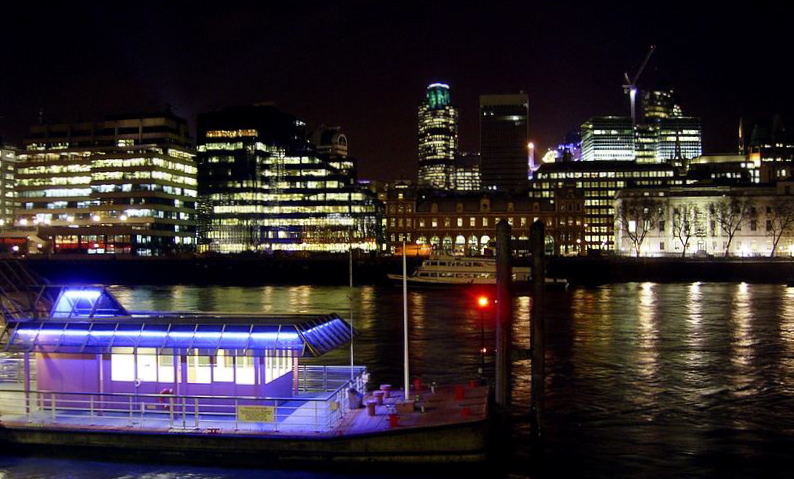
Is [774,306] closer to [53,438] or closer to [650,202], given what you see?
[53,438]

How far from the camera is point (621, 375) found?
1678 inches

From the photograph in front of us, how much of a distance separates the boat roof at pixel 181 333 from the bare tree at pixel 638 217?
152 meters

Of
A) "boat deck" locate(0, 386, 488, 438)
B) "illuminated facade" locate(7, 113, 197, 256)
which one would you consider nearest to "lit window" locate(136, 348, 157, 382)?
"boat deck" locate(0, 386, 488, 438)

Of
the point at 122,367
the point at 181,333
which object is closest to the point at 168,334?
the point at 181,333

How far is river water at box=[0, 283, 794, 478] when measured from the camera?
88.0ft

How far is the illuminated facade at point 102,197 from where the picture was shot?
616ft

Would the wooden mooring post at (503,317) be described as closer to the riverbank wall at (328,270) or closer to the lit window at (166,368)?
the lit window at (166,368)

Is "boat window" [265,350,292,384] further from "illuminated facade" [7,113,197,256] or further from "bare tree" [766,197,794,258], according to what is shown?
"illuminated facade" [7,113,197,256]

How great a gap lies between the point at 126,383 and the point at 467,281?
8436 cm

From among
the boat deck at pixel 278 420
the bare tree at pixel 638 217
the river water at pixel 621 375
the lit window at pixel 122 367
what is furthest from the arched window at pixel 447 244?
the lit window at pixel 122 367

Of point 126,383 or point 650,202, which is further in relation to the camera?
point 650,202

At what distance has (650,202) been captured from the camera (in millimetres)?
178250

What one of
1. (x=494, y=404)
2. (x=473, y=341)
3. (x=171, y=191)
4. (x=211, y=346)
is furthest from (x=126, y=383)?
(x=171, y=191)

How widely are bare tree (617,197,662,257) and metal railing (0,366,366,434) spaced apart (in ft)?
501
